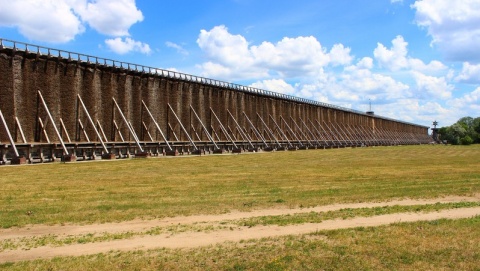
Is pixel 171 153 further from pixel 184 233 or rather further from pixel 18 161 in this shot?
pixel 184 233

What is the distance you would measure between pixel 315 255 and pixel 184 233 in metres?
3.37

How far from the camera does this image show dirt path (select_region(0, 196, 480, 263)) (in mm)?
8766

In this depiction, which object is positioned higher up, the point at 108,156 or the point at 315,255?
the point at 108,156

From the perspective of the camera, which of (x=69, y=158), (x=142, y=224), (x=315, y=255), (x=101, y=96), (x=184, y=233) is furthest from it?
(x=101, y=96)

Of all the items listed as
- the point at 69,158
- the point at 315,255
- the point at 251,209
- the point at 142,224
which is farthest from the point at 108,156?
the point at 315,255

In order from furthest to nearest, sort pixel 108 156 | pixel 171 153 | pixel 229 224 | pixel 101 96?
pixel 171 153, pixel 101 96, pixel 108 156, pixel 229 224

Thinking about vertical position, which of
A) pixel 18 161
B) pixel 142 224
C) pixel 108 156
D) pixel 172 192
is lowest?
pixel 142 224

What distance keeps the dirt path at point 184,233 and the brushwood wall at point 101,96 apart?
97.0ft

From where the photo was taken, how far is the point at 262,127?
88.7m

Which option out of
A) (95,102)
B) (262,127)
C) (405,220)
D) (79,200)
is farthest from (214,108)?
(405,220)

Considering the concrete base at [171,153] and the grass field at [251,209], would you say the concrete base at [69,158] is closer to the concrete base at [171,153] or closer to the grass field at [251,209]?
the grass field at [251,209]

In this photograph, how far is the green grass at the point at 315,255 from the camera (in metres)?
7.49

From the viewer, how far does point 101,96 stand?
49750 mm

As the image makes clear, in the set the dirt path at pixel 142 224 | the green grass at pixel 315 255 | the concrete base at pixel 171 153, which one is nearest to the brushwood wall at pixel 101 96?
the concrete base at pixel 171 153
